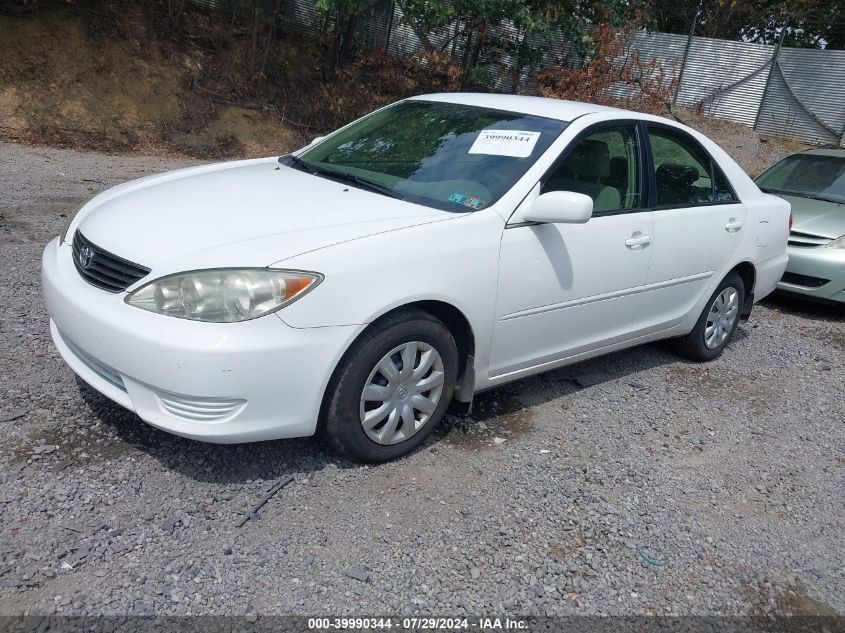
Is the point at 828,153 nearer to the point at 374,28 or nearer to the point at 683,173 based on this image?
the point at 683,173

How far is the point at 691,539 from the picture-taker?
3.17 meters

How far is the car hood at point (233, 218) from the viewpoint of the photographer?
2938mm

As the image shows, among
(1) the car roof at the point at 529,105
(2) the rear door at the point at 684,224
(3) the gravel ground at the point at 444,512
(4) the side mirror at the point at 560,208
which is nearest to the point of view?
(3) the gravel ground at the point at 444,512

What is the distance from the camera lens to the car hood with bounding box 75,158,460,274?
2.94m

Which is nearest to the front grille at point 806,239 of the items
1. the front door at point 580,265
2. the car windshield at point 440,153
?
the front door at point 580,265

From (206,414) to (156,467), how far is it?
50 cm

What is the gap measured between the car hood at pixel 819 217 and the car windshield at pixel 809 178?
0.22 meters

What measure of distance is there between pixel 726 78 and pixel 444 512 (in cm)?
1579

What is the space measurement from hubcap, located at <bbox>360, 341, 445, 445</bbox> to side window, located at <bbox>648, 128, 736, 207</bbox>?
1.91 meters

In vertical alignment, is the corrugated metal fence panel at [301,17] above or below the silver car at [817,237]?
above

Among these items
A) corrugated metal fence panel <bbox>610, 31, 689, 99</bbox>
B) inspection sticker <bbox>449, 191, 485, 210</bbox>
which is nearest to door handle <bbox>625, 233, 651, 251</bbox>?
inspection sticker <bbox>449, 191, 485, 210</bbox>

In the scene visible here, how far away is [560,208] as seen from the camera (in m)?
3.46

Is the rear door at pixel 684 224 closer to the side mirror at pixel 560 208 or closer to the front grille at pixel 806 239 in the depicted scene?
the side mirror at pixel 560 208

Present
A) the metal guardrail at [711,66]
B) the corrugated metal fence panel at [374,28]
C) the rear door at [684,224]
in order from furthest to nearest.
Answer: the corrugated metal fence panel at [374,28]
the metal guardrail at [711,66]
the rear door at [684,224]
